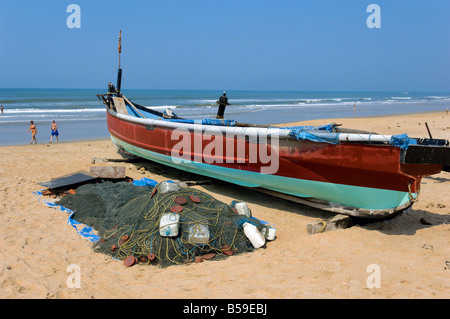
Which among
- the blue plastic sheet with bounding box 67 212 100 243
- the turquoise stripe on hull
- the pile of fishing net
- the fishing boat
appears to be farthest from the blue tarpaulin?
the blue plastic sheet with bounding box 67 212 100 243

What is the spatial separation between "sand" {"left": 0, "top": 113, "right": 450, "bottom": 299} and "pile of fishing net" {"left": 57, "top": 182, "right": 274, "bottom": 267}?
0.62ft

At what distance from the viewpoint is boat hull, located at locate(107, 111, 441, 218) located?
5.23 metres

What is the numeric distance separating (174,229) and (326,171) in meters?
2.67

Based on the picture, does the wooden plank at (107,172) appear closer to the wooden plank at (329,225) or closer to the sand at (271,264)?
the sand at (271,264)

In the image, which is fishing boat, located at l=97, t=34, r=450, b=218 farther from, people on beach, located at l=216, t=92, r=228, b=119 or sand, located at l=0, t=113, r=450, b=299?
A: people on beach, located at l=216, t=92, r=228, b=119

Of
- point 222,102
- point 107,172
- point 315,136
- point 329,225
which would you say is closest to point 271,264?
point 329,225

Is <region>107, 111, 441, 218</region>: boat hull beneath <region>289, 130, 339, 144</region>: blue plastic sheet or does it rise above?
beneath

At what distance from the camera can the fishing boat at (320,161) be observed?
5172mm

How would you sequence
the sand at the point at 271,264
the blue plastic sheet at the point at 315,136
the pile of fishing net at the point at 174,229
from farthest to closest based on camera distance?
the blue plastic sheet at the point at 315,136 → the pile of fishing net at the point at 174,229 → the sand at the point at 271,264

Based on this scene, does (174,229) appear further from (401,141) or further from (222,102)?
(222,102)

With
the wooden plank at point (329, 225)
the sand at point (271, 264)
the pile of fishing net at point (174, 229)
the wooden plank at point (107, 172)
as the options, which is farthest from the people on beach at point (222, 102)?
the wooden plank at point (329, 225)

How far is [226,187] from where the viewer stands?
8320 millimetres

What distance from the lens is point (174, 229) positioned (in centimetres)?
473
